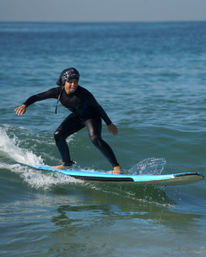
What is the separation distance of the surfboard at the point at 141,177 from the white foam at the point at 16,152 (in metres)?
1.14

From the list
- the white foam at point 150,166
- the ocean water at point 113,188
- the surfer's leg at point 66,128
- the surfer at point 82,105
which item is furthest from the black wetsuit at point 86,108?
the white foam at point 150,166

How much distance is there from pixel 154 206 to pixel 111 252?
2.00 metres

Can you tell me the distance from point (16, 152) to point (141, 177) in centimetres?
365

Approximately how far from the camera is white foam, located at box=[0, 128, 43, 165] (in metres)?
9.49

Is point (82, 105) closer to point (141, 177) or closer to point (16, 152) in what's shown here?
point (141, 177)

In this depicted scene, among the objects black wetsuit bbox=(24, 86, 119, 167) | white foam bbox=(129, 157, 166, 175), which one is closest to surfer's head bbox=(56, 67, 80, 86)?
black wetsuit bbox=(24, 86, 119, 167)

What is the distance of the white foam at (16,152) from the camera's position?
31.1 feet

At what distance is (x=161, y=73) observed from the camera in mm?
25984

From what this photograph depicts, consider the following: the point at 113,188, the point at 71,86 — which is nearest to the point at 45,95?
the point at 71,86

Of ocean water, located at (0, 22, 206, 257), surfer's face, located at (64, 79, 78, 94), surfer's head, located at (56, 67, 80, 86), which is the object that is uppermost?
surfer's head, located at (56, 67, 80, 86)

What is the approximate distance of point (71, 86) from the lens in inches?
290

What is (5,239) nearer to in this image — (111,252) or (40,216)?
(40,216)

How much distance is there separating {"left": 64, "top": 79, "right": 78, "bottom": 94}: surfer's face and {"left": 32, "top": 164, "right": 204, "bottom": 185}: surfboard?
153cm

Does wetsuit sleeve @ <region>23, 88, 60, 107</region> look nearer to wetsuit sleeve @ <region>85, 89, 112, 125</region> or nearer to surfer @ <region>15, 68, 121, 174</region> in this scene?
surfer @ <region>15, 68, 121, 174</region>
